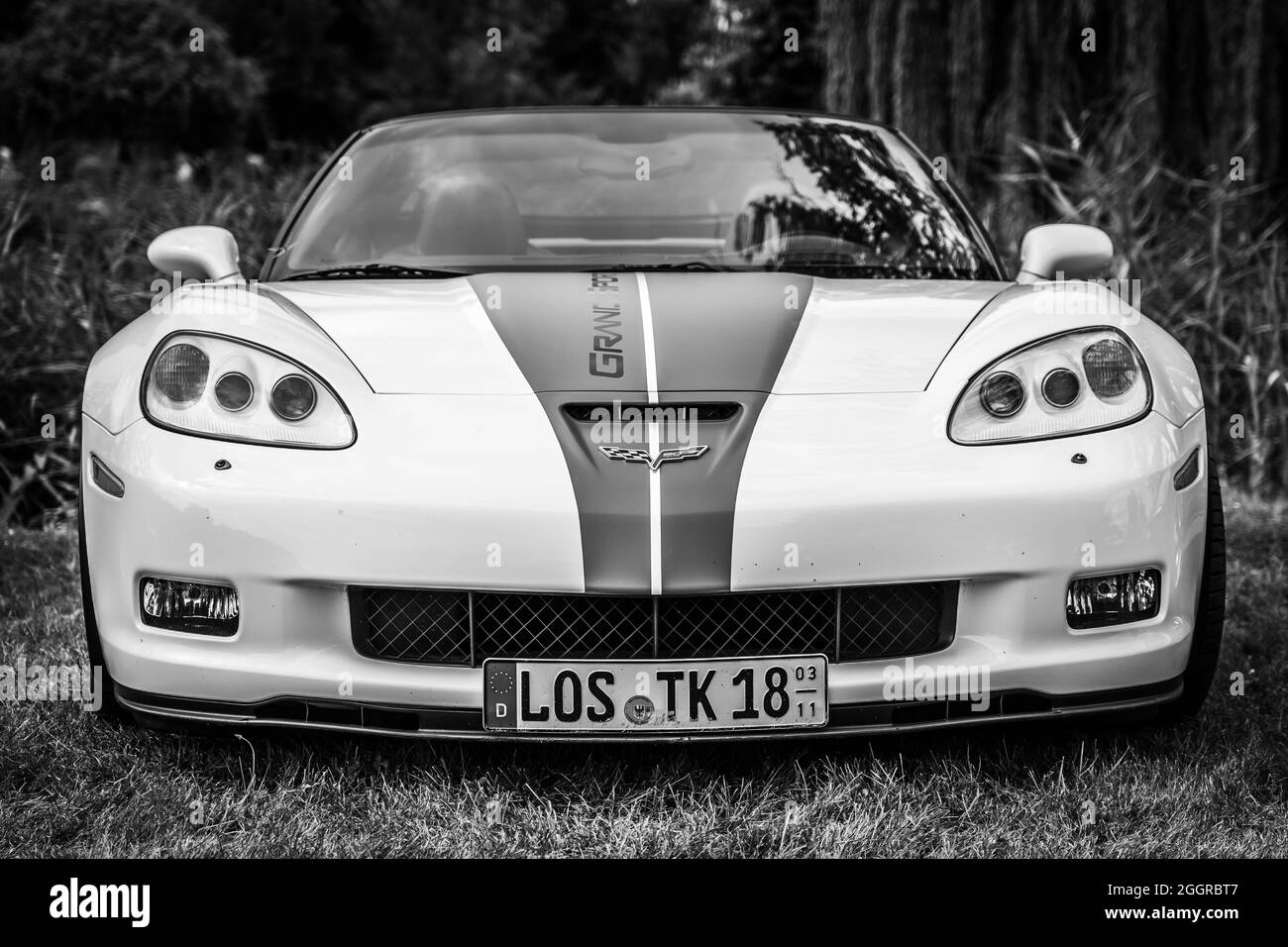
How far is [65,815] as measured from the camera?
6.70 feet

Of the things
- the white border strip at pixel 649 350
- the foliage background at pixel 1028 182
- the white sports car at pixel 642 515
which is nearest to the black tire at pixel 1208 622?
the white sports car at pixel 642 515

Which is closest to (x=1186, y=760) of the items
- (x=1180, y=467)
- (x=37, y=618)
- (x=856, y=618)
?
(x=1180, y=467)

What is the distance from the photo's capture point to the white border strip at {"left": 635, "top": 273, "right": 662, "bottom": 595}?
73.6 inches

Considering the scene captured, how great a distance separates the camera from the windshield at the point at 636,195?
9.78ft

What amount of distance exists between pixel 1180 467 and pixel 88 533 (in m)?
1.74

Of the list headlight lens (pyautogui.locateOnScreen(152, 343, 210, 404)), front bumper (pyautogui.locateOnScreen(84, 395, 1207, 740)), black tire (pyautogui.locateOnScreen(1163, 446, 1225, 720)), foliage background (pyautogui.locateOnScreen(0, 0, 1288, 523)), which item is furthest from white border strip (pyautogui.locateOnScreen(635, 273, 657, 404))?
foliage background (pyautogui.locateOnScreen(0, 0, 1288, 523))

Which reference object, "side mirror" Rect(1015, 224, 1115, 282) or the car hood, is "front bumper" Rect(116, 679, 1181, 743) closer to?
the car hood

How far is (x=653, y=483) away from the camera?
1.93 meters

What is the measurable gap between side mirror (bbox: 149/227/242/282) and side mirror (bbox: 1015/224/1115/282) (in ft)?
5.69

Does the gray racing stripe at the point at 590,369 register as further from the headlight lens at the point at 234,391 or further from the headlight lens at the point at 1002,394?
the headlight lens at the point at 1002,394

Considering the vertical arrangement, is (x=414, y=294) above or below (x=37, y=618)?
above

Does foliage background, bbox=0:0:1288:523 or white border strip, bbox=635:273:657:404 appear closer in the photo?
white border strip, bbox=635:273:657:404

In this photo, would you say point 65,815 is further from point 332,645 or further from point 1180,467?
point 1180,467
